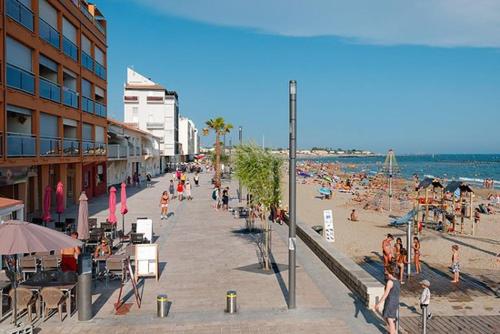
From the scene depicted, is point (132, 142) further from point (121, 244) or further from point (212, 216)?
point (121, 244)

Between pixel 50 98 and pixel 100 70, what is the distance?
10.8 meters

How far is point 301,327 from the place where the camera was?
354 inches

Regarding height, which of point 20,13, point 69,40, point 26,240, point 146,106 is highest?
point 146,106

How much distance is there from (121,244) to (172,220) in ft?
21.5

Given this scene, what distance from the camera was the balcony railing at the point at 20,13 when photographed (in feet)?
62.8

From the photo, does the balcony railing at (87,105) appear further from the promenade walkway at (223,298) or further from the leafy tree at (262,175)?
the leafy tree at (262,175)

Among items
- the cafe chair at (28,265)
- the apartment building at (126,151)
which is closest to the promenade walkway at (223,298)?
the cafe chair at (28,265)

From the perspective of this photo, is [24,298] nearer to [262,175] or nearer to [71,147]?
[262,175]

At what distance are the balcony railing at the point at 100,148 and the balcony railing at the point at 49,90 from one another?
Answer: 773cm

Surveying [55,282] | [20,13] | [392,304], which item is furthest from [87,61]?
[392,304]

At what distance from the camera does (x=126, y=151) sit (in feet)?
146

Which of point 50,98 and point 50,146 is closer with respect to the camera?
point 50,146

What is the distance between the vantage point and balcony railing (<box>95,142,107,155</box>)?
108 ft

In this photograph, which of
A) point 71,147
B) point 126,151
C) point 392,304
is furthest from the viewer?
point 126,151
